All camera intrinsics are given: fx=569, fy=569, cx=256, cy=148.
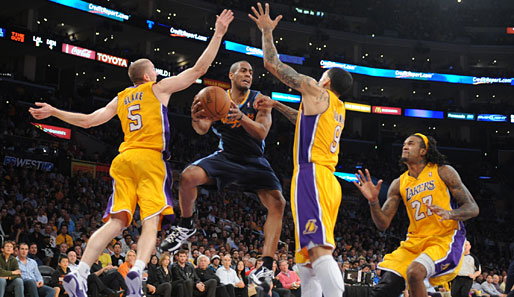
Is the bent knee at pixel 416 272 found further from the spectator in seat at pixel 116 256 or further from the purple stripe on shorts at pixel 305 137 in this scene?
the spectator in seat at pixel 116 256

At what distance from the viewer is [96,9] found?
90.1ft

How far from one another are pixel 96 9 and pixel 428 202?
80.1ft

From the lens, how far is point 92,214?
1686 cm

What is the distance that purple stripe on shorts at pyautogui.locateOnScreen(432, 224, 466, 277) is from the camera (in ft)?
19.4

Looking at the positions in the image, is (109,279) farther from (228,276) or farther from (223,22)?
(223,22)

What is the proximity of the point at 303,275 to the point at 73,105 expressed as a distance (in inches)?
923

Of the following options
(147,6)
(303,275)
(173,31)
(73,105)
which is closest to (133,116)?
(303,275)

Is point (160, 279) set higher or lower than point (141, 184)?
lower

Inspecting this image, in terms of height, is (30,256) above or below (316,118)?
below

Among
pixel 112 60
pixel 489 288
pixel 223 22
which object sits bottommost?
pixel 489 288

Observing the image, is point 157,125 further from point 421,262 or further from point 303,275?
point 421,262

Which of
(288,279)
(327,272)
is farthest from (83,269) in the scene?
(288,279)

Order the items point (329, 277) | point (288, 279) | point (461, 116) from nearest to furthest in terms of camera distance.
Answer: point (329, 277)
point (288, 279)
point (461, 116)

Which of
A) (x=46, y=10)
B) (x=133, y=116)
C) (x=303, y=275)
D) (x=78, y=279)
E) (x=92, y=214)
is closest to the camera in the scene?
(x=78, y=279)
